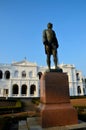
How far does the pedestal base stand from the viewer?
242 inches

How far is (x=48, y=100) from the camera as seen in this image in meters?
6.62

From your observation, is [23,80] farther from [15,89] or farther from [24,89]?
[15,89]

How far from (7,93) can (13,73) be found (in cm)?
711

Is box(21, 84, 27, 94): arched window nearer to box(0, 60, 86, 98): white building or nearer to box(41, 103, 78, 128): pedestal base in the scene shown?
box(0, 60, 86, 98): white building

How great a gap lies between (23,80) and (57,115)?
4141 centimetres

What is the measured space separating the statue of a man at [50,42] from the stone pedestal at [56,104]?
1.12 m

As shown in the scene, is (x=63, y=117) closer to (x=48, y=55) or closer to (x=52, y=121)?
(x=52, y=121)

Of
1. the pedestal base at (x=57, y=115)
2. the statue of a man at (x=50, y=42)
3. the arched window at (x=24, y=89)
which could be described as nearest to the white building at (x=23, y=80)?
the arched window at (x=24, y=89)

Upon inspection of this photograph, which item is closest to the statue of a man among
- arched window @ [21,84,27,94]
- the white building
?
the white building

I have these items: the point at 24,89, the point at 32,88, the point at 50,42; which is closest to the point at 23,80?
the point at 24,89

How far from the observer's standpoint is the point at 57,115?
249 inches

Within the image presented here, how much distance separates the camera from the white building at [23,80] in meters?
46.5

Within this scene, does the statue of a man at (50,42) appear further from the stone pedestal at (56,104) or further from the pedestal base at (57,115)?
the pedestal base at (57,115)

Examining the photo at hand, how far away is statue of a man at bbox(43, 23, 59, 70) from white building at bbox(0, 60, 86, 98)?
3782 cm
